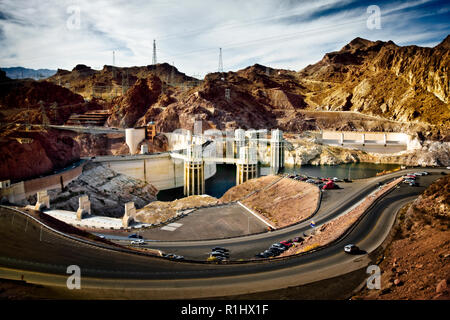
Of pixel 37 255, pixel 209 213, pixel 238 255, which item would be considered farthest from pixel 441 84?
pixel 37 255

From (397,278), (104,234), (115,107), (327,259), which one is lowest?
(104,234)

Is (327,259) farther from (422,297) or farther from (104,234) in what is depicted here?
(104,234)

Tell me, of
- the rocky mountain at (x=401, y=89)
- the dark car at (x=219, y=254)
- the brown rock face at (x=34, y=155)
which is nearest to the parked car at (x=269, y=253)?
the dark car at (x=219, y=254)

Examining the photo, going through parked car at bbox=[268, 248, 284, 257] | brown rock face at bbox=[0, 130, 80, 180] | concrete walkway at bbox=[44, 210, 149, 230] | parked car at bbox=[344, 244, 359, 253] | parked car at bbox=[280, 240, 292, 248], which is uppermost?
→ brown rock face at bbox=[0, 130, 80, 180]

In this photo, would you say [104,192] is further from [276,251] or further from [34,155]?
[276,251]

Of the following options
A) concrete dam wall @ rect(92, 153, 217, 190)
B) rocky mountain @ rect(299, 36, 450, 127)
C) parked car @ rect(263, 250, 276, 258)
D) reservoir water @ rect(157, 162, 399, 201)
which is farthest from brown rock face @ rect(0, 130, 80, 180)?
rocky mountain @ rect(299, 36, 450, 127)

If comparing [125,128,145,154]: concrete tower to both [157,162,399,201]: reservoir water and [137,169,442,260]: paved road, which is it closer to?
[157,162,399,201]: reservoir water

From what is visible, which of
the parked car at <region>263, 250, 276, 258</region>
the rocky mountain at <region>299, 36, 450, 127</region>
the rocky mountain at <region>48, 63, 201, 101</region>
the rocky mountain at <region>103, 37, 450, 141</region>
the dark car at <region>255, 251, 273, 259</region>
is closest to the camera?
the dark car at <region>255, 251, 273, 259</region>

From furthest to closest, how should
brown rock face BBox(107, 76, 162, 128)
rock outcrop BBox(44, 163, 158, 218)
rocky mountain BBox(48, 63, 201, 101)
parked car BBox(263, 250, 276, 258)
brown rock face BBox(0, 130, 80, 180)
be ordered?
rocky mountain BBox(48, 63, 201, 101)
brown rock face BBox(107, 76, 162, 128)
rock outcrop BBox(44, 163, 158, 218)
brown rock face BBox(0, 130, 80, 180)
parked car BBox(263, 250, 276, 258)
